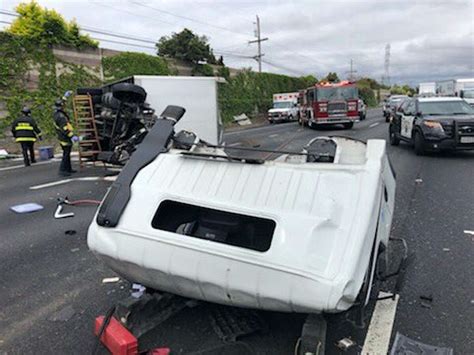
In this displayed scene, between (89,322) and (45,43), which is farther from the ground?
(45,43)

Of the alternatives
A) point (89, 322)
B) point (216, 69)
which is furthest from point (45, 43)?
point (89, 322)

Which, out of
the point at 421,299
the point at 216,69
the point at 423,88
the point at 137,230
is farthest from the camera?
the point at 423,88

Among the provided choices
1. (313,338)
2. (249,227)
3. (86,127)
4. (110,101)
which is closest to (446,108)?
(110,101)

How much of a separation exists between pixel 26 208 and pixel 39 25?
15768mm

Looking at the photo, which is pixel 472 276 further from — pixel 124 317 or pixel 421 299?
pixel 124 317

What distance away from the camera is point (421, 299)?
11.4 ft

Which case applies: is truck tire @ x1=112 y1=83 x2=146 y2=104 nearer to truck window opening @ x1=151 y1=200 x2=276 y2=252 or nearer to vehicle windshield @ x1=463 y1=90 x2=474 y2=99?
truck window opening @ x1=151 y1=200 x2=276 y2=252

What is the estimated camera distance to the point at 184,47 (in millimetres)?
30766

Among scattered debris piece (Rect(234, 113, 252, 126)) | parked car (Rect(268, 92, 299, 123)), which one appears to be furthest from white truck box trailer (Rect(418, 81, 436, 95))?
scattered debris piece (Rect(234, 113, 252, 126))

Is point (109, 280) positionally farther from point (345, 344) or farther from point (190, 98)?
point (190, 98)

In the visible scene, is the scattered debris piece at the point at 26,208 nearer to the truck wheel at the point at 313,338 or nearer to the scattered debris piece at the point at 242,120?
the truck wheel at the point at 313,338

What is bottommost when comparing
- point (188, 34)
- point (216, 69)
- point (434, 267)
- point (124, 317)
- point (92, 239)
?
point (434, 267)

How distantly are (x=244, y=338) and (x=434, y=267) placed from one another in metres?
2.26

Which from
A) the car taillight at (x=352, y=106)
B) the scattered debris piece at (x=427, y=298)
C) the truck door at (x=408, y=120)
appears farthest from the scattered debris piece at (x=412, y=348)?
the car taillight at (x=352, y=106)
